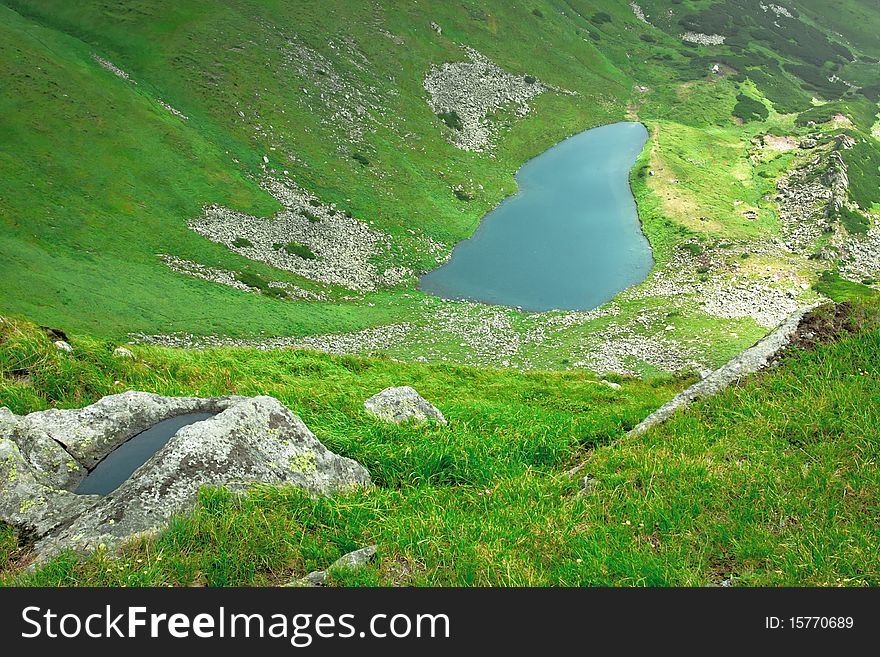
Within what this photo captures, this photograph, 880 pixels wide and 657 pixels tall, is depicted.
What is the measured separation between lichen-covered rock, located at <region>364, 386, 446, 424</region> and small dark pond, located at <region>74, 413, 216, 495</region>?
13.1 feet

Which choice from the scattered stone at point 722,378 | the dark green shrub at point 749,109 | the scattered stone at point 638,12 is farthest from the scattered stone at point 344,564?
the scattered stone at point 638,12

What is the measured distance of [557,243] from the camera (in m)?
81.5

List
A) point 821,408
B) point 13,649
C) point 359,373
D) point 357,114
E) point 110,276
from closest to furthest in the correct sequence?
1. point 13,649
2. point 821,408
3. point 359,373
4. point 110,276
5. point 357,114

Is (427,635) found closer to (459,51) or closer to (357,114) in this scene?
(357,114)

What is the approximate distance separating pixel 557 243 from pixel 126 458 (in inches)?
3008

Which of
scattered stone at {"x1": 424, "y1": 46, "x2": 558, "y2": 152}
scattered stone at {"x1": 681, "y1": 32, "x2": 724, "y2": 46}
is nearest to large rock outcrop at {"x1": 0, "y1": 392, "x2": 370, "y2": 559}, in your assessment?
scattered stone at {"x1": 424, "y1": 46, "x2": 558, "y2": 152}

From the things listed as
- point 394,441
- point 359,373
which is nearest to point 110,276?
point 359,373

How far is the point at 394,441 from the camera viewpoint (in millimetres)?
11180

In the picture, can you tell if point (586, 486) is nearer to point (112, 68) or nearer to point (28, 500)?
point (28, 500)

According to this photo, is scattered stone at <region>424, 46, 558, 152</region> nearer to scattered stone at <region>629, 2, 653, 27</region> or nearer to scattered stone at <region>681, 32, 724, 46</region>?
scattered stone at <region>681, 32, 724, 46</region>

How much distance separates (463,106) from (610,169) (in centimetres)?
2951

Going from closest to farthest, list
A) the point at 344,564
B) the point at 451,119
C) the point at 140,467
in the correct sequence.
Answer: the point at 344,564 → the point at 140,467 → the point at 451,119

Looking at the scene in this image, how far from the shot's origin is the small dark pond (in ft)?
30.2

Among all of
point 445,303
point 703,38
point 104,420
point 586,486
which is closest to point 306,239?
point 445,303
